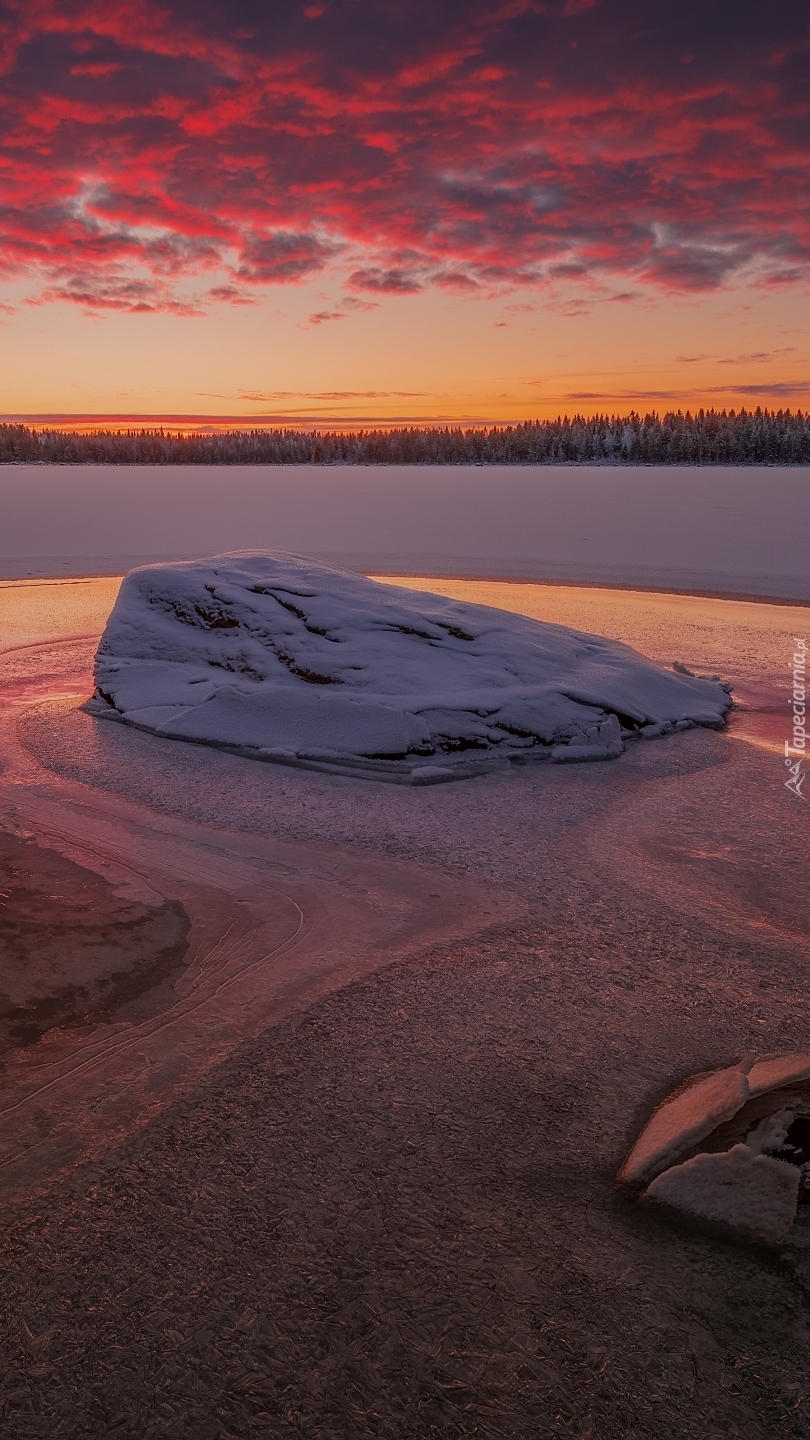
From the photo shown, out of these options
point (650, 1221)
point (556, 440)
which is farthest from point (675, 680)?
point (556, 440)

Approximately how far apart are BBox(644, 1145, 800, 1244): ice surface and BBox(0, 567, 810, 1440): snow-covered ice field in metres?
0.07

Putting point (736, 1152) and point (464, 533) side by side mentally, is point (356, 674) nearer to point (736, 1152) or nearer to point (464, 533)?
point (736, 1152)

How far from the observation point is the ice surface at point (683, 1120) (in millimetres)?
2156

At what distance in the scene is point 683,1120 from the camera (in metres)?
2.28

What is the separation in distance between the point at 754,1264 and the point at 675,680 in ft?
17.4

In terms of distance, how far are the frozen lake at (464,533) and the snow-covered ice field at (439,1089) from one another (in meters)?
9.66

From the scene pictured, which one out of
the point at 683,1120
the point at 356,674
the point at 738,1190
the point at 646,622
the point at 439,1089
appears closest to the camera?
the point at 738,1190

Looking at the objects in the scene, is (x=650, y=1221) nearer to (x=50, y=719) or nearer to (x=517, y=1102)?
(x=517, y=1102)

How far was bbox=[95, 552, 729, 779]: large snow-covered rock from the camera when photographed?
5.82 metres

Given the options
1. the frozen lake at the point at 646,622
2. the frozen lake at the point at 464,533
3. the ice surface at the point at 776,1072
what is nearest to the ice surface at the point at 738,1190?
the ice surface at the point at 776,1072

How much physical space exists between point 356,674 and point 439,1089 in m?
4.16

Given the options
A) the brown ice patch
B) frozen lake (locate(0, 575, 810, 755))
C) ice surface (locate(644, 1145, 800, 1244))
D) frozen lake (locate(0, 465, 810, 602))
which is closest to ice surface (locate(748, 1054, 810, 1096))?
ice surface (locate(644, 1145, 800, 1244))

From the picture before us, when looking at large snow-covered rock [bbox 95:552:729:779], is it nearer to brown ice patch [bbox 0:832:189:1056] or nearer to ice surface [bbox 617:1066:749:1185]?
brown ice patch [bbox 0:832:189:1056]

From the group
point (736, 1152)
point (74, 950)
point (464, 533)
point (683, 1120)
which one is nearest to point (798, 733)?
point (683, 1120)
